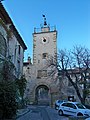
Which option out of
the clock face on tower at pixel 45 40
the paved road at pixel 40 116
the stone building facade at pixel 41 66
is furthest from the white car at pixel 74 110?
the clock face on tower at pixel 45 40

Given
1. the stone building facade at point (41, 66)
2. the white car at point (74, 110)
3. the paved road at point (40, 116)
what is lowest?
the paved road at point (40, 116)

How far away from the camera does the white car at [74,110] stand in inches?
787

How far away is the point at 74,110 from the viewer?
68.3 ft

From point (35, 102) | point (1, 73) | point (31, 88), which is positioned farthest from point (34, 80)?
point (1, 73)

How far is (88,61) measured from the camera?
3259 cm

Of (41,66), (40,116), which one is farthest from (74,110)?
(41,66)

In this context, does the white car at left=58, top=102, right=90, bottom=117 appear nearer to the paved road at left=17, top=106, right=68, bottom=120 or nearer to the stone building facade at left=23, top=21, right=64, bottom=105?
the paved road at left=17, top=106, right=68, bottom=120

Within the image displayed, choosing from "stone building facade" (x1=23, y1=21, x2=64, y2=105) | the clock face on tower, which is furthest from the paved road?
the clock face on tower

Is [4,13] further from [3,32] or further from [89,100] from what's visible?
[89,100]

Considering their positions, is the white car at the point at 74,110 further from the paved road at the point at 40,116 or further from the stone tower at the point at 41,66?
the stone tower at the point at 41,66

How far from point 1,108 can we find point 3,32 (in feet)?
31.4

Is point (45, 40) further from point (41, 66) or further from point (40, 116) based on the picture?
point (40, 116)

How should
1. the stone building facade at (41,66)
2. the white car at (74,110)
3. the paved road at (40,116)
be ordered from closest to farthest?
the paved road at (40,116) → the white car at (74,110) → the stone building facade at (41,66)

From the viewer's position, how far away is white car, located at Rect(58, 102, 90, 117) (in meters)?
20.0
